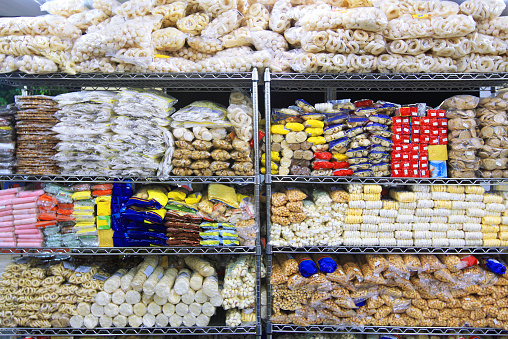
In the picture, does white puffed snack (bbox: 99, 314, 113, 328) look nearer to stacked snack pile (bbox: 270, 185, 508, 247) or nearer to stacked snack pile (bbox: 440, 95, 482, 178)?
stacked snack pile (bbox: 270, 185, 508, 247)

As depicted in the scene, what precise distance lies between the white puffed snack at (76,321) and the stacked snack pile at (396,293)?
1399 millimetres

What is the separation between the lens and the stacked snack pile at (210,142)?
1937mm

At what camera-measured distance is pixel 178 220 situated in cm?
197

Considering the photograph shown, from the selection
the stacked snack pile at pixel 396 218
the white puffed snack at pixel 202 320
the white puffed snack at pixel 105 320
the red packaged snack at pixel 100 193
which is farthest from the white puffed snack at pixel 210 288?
the red packaged snack at pixel 100 193

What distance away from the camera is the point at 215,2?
1.96m

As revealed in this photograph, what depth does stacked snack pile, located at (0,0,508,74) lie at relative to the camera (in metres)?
1.85

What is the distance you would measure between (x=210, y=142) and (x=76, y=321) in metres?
1.61

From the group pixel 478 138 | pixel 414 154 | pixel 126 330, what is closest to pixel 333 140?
pixel 414 154

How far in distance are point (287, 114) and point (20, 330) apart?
8.21ft

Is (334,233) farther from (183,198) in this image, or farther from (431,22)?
(431,22)

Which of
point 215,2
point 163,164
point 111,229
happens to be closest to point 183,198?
point 163,164

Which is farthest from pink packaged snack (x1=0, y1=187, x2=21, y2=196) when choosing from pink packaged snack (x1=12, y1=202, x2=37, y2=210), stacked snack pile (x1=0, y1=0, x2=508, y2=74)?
stacked snack pile (x1=0, y1=0, x2=508, y2=74)

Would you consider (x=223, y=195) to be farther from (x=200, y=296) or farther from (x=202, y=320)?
(x=202, y=320)

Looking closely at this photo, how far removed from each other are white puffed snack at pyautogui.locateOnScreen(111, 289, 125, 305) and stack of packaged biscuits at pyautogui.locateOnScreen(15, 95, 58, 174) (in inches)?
39.2
